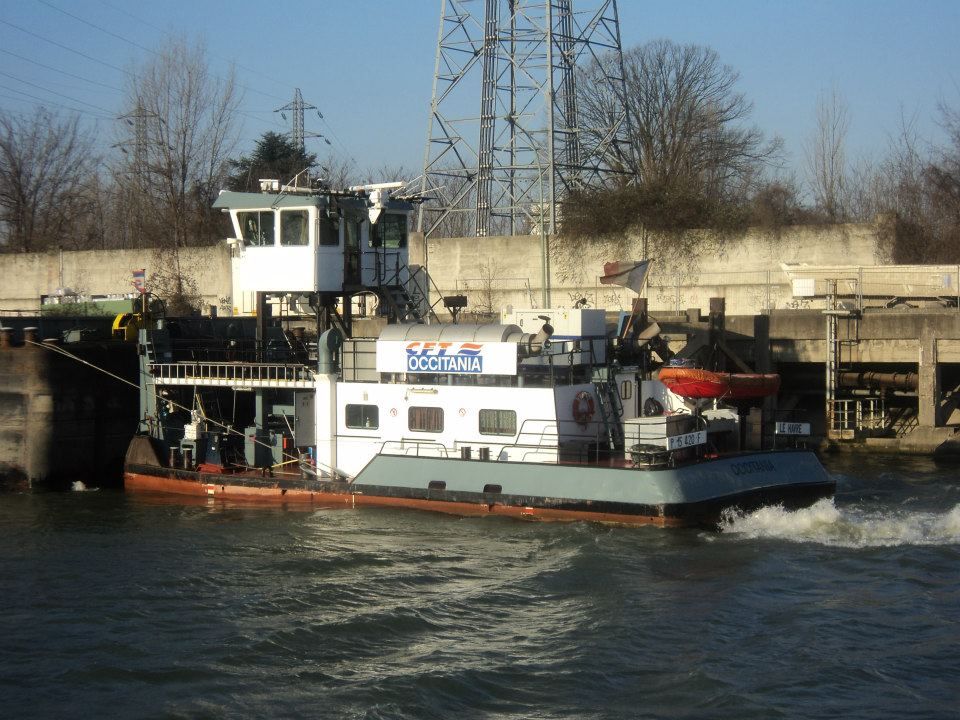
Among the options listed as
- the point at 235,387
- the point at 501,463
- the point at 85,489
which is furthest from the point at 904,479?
the point at 85,489

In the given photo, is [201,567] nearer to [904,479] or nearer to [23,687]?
[23,687]

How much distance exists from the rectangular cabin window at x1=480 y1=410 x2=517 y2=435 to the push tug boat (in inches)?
1.0

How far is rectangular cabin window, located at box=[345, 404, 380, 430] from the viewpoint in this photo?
778 inches

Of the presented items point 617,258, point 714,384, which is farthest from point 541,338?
point 617,258

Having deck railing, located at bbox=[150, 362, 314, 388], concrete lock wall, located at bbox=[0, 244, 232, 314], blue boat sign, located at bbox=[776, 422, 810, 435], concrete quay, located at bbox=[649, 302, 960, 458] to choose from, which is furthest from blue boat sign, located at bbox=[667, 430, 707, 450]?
concrete lock wall, located at bbox=[0, 244, 232, 314]

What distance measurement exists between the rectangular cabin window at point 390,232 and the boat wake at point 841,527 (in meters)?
8.91

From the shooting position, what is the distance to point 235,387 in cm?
2128

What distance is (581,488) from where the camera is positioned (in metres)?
17.6

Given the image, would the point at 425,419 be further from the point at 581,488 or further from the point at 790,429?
the point at 790,429

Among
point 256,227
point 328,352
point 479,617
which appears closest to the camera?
point 479,617

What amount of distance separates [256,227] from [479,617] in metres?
10.6

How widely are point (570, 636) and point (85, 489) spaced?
13.9 meters

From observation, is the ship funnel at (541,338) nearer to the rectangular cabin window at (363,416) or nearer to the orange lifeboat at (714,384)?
the orange lifeboat at (714,384)

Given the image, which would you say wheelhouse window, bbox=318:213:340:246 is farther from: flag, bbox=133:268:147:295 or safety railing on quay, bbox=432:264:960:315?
flag, bbox=133:268:147:295
